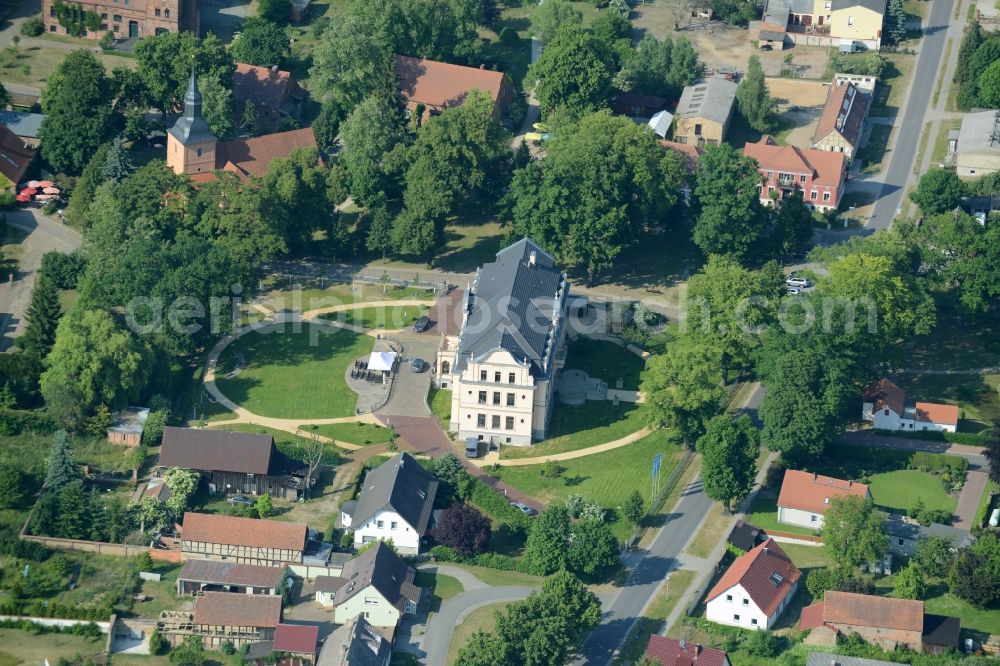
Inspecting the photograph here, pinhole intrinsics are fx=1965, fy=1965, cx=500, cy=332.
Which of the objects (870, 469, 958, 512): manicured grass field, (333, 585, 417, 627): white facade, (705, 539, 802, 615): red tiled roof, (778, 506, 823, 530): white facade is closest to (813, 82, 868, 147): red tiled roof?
(870, 469, 958, 512): manicured grass field

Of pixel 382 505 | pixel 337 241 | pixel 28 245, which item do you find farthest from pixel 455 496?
pixel 28 245

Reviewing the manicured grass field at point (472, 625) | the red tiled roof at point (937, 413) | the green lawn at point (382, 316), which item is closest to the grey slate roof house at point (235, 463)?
the manicured grass field at point (472, 625)

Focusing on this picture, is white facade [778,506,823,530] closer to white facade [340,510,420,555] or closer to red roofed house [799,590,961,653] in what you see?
red roofed house [799,590,961,653]

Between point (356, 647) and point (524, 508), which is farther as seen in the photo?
point (524, 508)

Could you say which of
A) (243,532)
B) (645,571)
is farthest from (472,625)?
(243,532)

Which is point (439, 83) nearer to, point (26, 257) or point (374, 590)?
point (26, 257)

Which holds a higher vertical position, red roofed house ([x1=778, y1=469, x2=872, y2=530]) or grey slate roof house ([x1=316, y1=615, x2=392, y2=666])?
red roofed house ([x1=778, y1=469, x2=872, y2=530])

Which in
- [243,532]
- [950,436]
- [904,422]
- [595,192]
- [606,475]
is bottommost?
[243,532]
